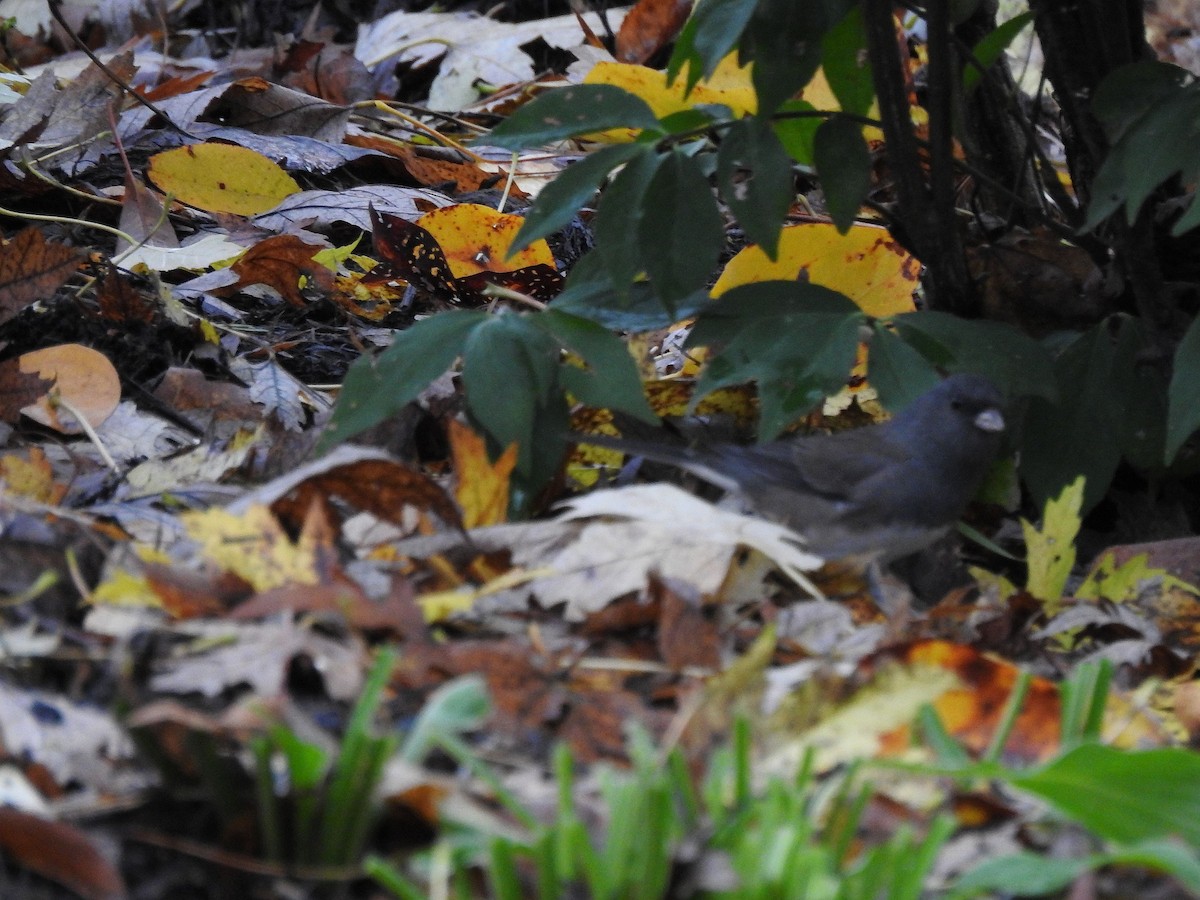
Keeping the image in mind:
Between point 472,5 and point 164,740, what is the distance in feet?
12.5

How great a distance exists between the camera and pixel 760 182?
180 cm

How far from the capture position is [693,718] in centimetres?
123

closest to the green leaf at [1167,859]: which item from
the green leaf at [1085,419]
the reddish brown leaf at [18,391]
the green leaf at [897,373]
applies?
the green leaf at [897,373]

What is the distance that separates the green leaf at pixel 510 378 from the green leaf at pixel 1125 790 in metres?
0.81

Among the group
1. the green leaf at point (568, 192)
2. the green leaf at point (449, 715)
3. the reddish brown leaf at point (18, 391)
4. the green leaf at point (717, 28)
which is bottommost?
the reddish brown leaf at point (18, 391)

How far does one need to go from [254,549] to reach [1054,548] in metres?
1.02

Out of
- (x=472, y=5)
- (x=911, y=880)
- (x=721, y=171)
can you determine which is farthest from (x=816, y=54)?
(x=472, y=5)

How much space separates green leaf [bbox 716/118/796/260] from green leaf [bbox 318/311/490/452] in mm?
371

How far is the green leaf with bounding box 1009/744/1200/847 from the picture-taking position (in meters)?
1.07

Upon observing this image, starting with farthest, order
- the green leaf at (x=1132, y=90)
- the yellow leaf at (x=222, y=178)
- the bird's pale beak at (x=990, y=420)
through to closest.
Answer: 1. the yellow leaf at (x=222, y=178)
2. the bird's pale beak at (x=990, y=420)
3. the green leaf at (x=1132, y=90)

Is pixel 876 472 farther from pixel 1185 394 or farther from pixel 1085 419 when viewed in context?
pixel 1185 394

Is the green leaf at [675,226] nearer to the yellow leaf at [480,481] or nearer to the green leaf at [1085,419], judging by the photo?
the yellow leaf at [480,481]

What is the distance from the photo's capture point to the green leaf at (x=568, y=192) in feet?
5.90

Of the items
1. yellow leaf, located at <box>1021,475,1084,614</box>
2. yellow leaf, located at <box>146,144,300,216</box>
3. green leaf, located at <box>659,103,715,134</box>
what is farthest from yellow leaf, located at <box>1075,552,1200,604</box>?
yellow leaf, located at <box>146,144,300,216</box>
